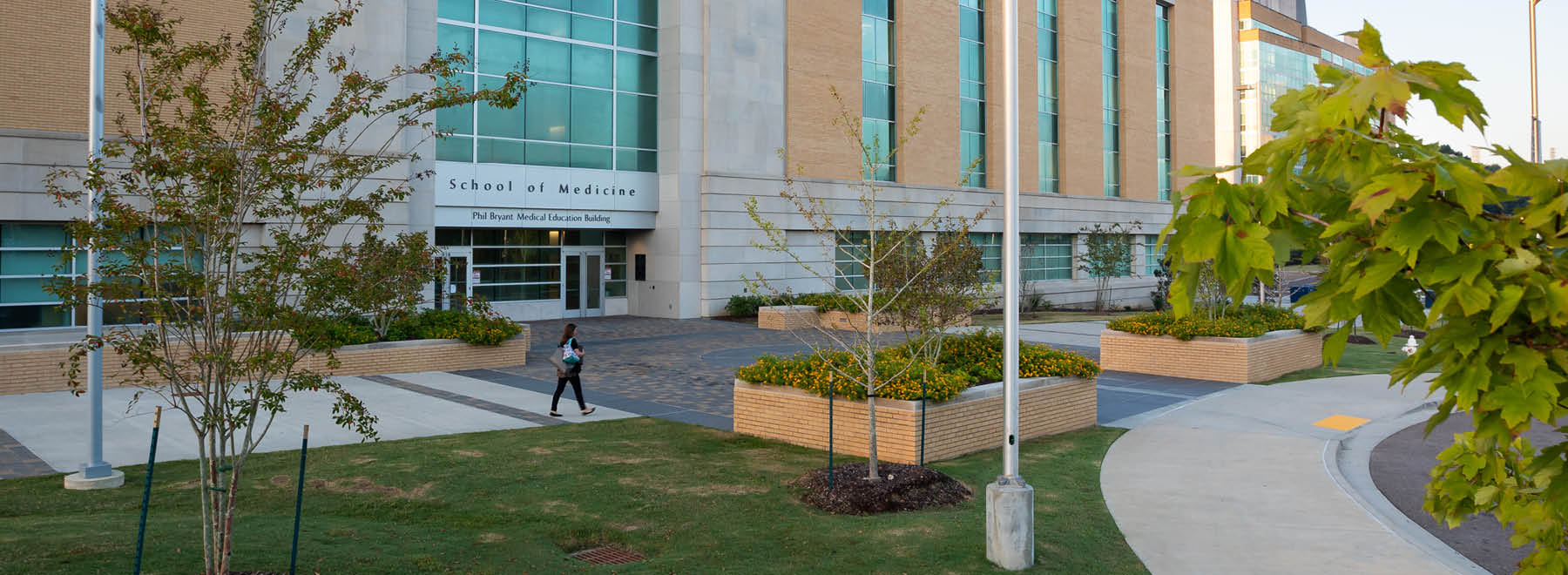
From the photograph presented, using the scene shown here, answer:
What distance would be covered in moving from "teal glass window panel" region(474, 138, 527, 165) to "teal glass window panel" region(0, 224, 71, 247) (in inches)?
449

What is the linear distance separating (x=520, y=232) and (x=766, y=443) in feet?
76.4

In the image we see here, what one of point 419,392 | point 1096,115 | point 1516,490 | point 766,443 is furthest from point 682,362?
point 1096,115

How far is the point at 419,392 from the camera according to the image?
61.1 ft

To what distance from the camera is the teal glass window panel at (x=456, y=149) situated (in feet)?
103

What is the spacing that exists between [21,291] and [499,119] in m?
13.7

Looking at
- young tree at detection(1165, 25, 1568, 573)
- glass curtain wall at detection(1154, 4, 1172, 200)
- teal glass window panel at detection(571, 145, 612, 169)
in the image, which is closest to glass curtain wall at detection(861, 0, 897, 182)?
teal glass window panel at detection(571, 145, 612, 169)

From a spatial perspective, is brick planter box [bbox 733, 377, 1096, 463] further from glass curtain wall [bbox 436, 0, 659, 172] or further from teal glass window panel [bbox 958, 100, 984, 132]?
teal glass window panel [bbox 958, 100, 984, 132]

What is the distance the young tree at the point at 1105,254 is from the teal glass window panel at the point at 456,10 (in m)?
29.9

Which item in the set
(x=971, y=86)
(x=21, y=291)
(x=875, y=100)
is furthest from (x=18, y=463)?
(x=971, y=86)

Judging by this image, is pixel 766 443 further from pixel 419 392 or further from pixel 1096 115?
pixel 1096 115

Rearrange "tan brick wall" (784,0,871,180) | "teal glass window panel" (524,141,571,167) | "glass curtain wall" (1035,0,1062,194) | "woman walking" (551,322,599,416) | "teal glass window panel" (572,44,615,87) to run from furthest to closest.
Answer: "glass curtain wall" (1035,0,1062,194) → "tan brick wall" (784,0,871,180) → "teal glass window panel" (572,44,615,87) → "teal glass window panel" (524,141,571,167) → "woman walking" (551,322,599,416)

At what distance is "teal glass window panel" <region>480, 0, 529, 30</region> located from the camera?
32406 millimetres

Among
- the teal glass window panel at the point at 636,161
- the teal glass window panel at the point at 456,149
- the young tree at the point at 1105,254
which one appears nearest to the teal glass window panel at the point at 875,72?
the teal glass window panel at the point at 636,161

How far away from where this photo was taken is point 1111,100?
55375 mm
